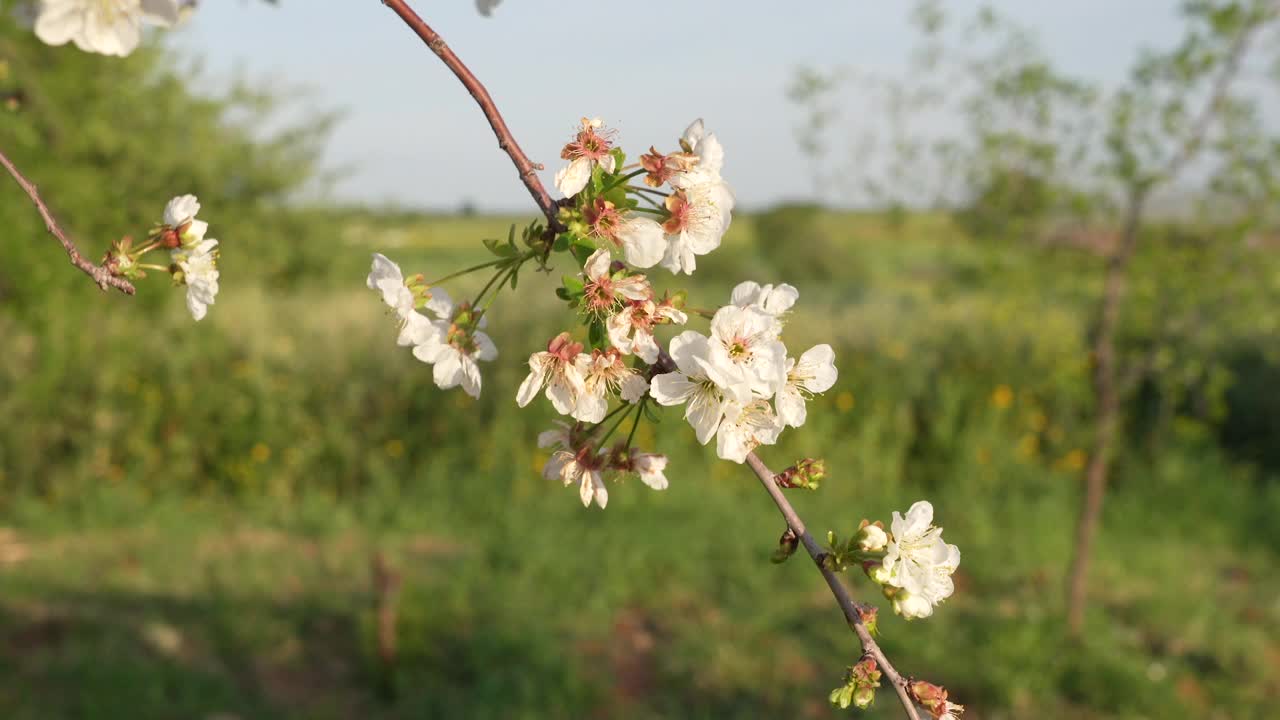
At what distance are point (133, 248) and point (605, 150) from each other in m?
0.61

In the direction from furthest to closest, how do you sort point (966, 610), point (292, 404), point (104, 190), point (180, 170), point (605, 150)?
point (180, 170) → point (104, 190) → point (292, 404) → point (966, 610) → point (605, 150)

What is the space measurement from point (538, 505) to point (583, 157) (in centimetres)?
469

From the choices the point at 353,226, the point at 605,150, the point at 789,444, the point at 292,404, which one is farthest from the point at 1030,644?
the point at 353,226

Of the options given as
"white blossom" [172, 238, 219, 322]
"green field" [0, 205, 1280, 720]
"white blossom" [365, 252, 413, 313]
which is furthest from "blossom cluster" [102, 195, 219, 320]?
"green field" [0, 205, 1280, 720]

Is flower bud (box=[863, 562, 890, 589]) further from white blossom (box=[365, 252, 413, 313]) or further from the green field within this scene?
the green field

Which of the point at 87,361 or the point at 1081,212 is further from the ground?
the point at 1081,212

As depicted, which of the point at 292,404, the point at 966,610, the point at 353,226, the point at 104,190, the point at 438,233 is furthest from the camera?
the point at 438,233

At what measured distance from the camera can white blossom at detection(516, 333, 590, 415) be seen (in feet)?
3.49

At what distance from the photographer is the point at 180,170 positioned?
9.92 m

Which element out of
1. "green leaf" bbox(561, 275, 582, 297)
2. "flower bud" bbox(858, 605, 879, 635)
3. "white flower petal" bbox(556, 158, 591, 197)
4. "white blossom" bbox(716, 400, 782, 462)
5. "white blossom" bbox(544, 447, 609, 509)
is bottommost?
"white blossom" bbox(544, 447, 609, 509)

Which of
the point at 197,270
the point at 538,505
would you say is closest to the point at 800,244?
the point at 538,505

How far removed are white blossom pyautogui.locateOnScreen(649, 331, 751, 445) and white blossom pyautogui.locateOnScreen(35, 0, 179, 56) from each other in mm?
523

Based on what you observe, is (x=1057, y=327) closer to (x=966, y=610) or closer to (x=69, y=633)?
(x=966, y=610)

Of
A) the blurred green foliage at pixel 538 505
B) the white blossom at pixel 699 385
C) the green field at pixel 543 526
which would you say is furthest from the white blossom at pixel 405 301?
the green field at pixel 543 526
